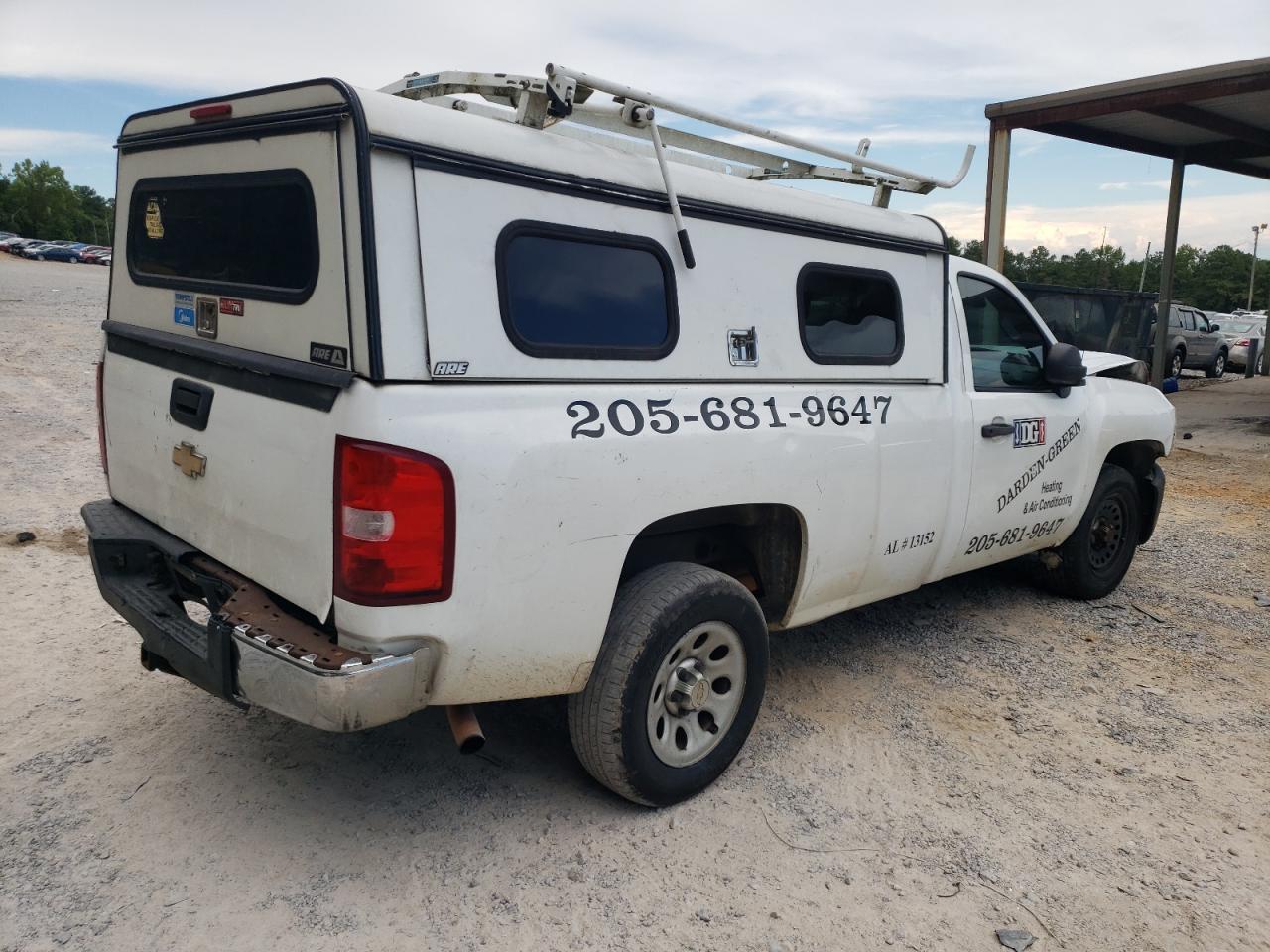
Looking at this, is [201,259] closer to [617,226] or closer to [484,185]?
[484,185]

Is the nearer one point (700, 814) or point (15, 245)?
point (700, 814)

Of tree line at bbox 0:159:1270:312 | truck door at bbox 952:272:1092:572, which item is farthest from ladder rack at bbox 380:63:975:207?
tree line at bbox 0:159:1270:312

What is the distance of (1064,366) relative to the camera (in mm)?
4652

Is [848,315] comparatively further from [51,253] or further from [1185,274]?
[1185,274]

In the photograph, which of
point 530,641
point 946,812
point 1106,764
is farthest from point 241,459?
point 1106,764

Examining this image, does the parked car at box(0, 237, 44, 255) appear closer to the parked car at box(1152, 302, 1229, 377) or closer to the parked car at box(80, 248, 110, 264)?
the parked car at box(80, 248, 110, 264)

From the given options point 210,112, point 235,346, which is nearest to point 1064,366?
point 235,346

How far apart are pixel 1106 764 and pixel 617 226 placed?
2731 mm

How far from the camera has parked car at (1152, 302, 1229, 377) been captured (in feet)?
70.1

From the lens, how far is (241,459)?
9.49 feet

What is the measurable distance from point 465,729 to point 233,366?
1304 mm

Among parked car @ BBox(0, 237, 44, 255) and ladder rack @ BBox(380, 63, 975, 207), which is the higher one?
parked car @ BBox(0, 237, 44, 255)

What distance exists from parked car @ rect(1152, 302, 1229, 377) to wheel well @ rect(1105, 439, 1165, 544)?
57.6 feet

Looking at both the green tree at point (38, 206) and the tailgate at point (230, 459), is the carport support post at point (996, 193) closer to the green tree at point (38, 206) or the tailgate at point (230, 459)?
the tailgate at point (230, 459)
